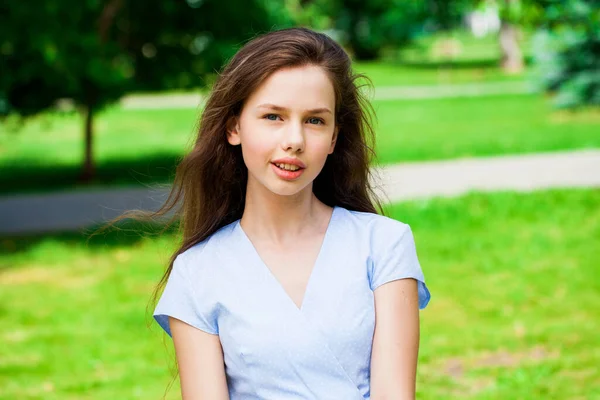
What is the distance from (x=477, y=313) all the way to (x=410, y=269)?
12.8ft

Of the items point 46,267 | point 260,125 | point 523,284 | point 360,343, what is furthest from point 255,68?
point 46,267

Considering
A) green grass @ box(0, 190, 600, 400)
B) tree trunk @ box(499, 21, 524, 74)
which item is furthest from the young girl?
tree trunk @ box(499, 21, 524, 74)

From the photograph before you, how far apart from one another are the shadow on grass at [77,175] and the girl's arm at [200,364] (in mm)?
8780

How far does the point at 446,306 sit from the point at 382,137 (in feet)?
29.4

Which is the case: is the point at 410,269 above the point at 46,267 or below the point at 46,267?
above

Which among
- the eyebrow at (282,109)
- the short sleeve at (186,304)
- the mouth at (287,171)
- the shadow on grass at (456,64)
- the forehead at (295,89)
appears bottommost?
the short sleeve at (186,304)

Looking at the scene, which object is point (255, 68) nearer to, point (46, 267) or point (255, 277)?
point (255, 277)

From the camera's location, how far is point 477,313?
235 inches

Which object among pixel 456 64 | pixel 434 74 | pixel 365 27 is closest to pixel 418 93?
pixel 434 74

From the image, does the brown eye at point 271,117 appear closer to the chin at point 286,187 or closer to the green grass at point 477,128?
the chin at point 286,187

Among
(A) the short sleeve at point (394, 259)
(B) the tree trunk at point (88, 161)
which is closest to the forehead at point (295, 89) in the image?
(A) the short sleeve at point (394, 259)

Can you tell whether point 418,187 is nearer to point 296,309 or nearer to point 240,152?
point 240,152

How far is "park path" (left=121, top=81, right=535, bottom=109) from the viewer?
2352cm

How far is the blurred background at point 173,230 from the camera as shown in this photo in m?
5.11
